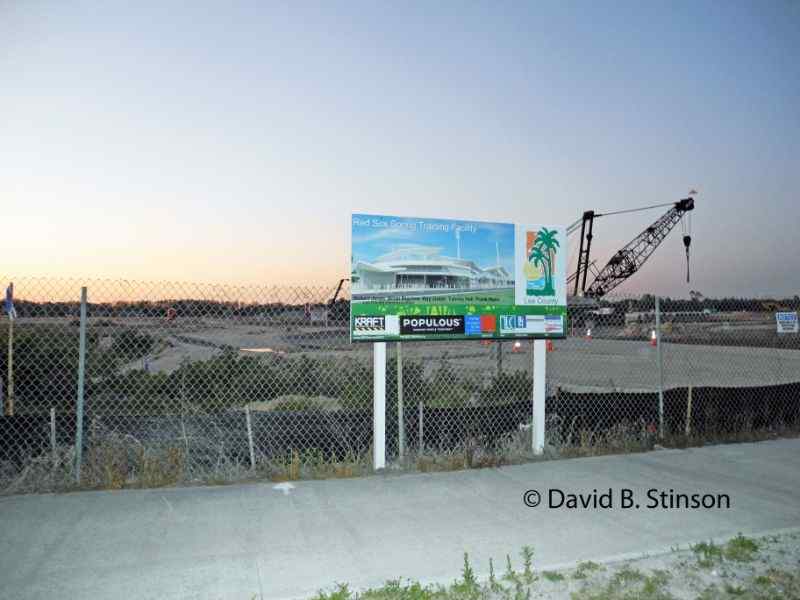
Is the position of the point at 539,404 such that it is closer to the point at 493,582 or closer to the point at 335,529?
the point at 335,529

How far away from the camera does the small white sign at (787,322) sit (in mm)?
8867

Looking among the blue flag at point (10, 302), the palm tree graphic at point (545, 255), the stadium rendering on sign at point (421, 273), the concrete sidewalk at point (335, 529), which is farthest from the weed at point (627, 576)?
the blue flag at point (10, 302)

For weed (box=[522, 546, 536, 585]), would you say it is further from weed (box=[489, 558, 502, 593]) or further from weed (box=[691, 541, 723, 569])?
weed (box=[691, 541, 723, 569])

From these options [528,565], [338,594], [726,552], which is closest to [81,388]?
[338,594]

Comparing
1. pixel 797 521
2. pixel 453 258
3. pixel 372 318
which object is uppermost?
pixel 453 258

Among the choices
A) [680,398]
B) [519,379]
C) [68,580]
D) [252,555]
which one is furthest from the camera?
[519,379]

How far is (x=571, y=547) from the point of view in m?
4.09

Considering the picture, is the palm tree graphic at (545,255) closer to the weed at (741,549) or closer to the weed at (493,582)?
the weed at (741,549)

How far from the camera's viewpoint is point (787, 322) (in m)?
8.98

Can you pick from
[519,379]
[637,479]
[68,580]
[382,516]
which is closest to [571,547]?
[382,516]

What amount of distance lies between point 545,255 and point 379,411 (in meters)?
2.75

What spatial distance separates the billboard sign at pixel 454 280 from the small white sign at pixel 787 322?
4.42m

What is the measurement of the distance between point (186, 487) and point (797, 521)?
5.32m

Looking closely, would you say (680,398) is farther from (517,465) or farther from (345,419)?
(345,419)
